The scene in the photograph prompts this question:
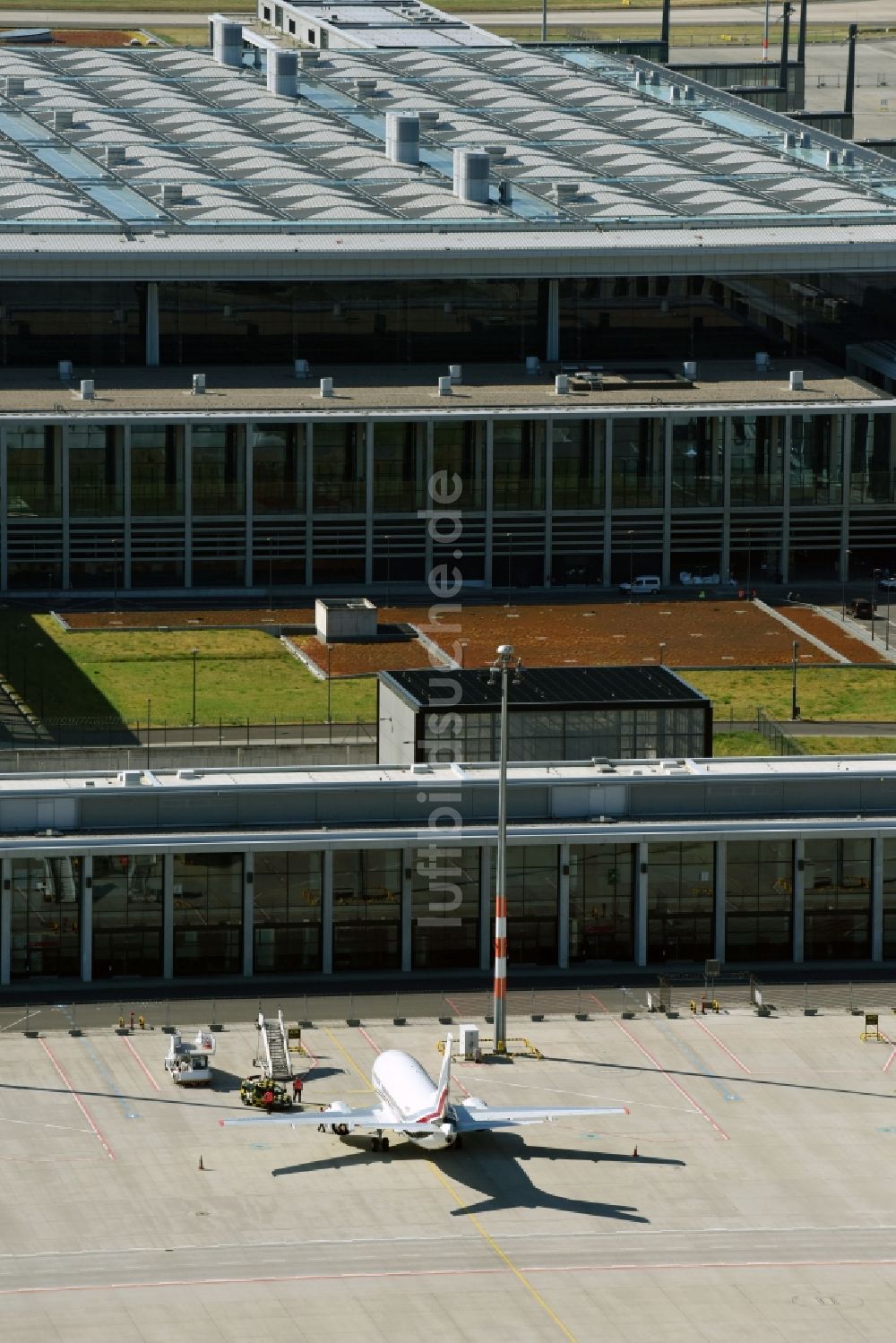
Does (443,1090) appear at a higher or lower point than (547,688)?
lower

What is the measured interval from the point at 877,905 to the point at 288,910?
27.2 metres

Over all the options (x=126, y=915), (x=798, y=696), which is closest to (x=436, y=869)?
(x=126, y=915)

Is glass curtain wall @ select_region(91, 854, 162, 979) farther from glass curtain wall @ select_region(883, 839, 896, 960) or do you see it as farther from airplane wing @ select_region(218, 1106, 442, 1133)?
glass curtain wall @ select_region(883, 839, 896, 960)

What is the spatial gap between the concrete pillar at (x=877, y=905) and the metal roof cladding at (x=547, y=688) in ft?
38.1

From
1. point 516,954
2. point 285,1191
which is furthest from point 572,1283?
point 516,954

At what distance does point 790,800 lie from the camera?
500 ft

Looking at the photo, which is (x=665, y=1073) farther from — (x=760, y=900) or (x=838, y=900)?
(x=838, y=900)

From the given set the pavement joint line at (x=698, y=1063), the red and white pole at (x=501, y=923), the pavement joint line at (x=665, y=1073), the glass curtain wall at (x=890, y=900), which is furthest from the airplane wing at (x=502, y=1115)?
the glass curtain wall at (x=890, y=900)

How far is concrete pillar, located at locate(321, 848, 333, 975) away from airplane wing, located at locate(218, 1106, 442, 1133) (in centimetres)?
2060

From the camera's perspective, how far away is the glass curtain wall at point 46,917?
144 metres

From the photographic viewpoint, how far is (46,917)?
144 meters

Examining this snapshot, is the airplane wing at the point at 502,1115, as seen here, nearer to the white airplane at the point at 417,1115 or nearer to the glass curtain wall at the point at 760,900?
the white airplane at the point at 417,1115

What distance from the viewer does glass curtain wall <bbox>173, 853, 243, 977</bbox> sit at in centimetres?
14612

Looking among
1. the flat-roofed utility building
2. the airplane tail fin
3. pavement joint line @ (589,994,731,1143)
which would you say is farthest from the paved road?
the flat-roofed utility building
